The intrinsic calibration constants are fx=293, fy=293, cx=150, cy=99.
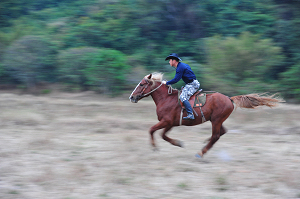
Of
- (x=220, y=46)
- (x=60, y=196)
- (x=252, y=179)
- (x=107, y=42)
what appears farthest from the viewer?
(x=107, y=42)

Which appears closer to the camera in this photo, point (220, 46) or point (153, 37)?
point (220, 46)

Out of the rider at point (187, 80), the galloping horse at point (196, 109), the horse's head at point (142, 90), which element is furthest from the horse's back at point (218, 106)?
the horse's head at point (142, 90)

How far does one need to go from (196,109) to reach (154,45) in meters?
10.7

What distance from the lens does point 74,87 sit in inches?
608

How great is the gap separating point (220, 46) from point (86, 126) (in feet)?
24.2

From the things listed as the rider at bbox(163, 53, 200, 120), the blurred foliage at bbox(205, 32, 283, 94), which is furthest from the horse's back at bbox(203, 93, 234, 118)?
the blurred foliage at bbox(205, 32, 283, 94)

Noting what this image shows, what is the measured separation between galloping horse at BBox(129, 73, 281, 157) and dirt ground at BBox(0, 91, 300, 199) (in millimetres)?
784

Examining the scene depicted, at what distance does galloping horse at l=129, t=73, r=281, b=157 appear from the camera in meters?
7.22

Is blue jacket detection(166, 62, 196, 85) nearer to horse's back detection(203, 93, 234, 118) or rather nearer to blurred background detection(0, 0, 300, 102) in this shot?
horse's back detection(203, 93, 234, 118)

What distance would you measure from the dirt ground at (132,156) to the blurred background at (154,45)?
2266mm

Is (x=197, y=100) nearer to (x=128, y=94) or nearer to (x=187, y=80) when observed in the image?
(x=187, y=80)

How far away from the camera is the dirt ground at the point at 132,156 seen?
17.7 ft

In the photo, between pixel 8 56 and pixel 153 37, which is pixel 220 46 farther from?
pixel 8 56

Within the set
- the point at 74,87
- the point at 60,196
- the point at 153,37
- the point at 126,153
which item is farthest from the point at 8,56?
the point at 60,196
